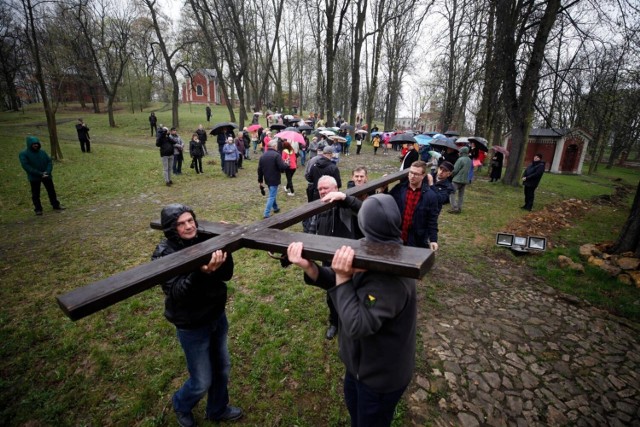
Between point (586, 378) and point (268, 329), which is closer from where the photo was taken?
point (586, 378)

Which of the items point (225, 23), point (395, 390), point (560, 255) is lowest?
point (560, 255)

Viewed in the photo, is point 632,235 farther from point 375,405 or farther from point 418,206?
point 375,405

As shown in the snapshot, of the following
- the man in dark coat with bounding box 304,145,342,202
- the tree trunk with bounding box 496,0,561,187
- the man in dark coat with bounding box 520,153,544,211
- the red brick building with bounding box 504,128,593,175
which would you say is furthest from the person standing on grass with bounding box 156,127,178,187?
the red brick building with bounding box 504,128,593,175

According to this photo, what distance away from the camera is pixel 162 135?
34.6ft

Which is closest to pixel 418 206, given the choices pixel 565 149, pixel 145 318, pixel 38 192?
pixel 145 318

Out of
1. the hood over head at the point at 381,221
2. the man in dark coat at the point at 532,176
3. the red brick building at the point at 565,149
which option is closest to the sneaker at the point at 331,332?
the hood over head at the point at 381,221

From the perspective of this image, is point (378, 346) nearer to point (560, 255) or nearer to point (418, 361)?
point (418, 361)

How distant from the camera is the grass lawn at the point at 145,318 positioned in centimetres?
295

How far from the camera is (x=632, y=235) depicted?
571cm

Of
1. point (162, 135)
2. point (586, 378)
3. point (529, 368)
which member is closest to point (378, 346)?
point (529, 368)

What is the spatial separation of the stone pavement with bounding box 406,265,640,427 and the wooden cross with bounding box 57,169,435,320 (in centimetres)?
218

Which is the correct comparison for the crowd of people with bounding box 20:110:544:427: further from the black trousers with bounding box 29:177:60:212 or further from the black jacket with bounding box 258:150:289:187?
the black trousers with bounding box 29:177:60:212

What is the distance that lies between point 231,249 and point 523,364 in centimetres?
360

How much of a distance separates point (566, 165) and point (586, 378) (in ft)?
100
